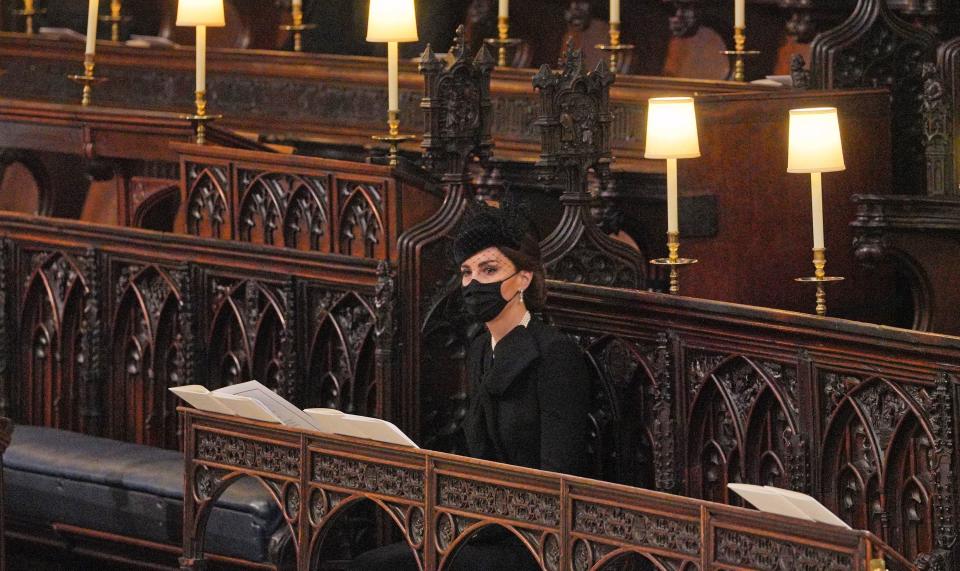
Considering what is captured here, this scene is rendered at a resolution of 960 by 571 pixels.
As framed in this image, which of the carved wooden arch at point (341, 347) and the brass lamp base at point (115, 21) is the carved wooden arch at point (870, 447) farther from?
the brass lamp base at point (115, 21)

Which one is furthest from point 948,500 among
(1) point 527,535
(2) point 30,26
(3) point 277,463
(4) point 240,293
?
(2) point 30,26

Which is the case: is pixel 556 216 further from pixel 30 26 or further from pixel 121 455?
pixel 30 26

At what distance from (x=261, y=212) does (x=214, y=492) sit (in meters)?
1.47

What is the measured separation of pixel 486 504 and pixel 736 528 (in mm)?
774

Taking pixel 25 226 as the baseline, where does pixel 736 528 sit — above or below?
below

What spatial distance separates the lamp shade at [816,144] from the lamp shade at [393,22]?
1.46m

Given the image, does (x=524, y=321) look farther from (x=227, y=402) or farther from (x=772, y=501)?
(x=772, y=501)

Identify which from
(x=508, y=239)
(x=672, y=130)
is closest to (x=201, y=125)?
(x=672, y=130)

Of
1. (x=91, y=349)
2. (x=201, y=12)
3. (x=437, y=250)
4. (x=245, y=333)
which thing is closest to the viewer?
(x=437, y=250)

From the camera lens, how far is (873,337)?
15.7 ft

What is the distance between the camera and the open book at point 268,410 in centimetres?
506

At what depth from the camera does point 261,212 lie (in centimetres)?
657

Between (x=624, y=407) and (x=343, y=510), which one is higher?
(x=624, y=407)

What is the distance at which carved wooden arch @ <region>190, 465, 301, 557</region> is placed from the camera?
5.23m
